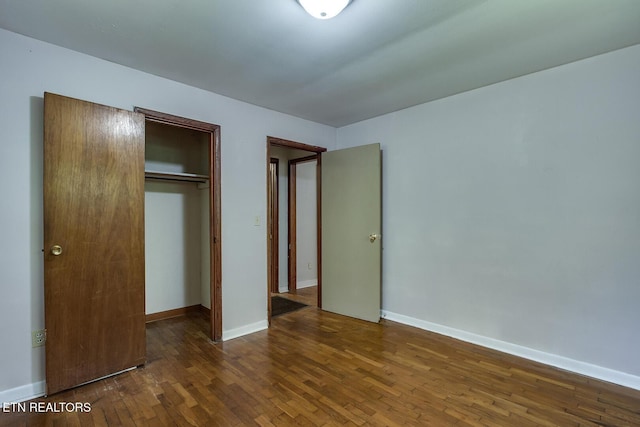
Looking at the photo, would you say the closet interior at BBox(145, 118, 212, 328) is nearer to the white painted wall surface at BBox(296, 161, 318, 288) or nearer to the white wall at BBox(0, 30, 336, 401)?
the white wall at BBox(0, 30, 336, 401)

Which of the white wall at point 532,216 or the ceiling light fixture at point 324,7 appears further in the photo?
the white wall at point 532,216

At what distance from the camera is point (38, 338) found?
2.03m

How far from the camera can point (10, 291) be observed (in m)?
1.94

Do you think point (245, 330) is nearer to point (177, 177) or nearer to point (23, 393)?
point (23, 393)

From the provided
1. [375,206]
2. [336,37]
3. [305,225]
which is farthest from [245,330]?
[336,37]

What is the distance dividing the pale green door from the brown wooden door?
7.03ft

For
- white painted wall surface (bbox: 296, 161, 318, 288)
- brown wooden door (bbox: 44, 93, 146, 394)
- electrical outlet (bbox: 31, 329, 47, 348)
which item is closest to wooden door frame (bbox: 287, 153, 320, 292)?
white painted wall surface (bbox: 296, 161, 318, 288)

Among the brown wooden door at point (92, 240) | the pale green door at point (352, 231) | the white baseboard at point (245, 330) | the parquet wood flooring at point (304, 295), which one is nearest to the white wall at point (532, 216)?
the pale green door at point (352, 231)

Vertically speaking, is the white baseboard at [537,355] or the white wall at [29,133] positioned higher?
the white wall at [29,133]

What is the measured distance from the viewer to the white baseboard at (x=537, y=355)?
215 centimetres

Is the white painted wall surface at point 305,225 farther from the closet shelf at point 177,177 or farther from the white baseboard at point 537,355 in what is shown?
the white baseboard at point 537,355

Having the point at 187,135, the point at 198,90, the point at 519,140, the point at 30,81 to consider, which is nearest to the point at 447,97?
the point at 519,140

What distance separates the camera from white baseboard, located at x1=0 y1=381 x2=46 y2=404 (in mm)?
1912

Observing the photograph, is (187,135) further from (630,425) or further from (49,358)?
(630,425)
